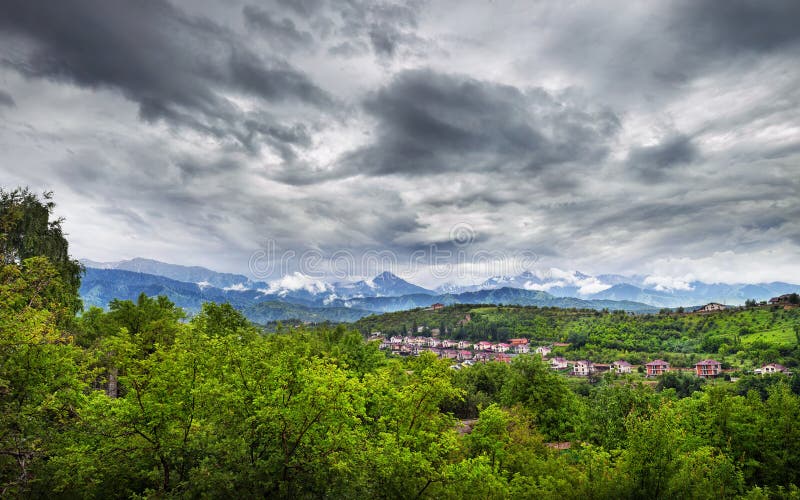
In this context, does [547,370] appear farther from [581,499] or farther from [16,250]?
[16,250]

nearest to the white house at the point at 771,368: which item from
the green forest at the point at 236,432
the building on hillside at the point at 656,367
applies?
the building on hillside at the point at 656,367

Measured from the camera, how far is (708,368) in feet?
446

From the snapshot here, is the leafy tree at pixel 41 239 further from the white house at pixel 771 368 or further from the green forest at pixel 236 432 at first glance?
the white house at pixel 771 368

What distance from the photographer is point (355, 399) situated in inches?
682

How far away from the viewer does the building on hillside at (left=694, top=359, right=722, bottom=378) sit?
13375 centimetres

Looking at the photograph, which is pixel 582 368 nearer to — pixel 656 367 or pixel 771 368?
pixel 656 367

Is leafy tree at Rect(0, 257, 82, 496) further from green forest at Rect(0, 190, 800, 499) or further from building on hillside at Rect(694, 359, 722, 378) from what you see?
building on hillside at Rect(694, 359, 722, 378)

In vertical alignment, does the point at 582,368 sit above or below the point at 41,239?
below

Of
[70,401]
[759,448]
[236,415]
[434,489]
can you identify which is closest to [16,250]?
[70,401]

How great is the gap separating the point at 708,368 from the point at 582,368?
46.4 metres

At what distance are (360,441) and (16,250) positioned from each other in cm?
3380

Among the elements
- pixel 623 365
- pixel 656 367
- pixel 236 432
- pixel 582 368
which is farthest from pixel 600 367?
pixel 236 432

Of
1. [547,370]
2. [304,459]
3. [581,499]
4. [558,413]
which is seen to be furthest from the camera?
[547,370]

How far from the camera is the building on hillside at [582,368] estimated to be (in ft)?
548
